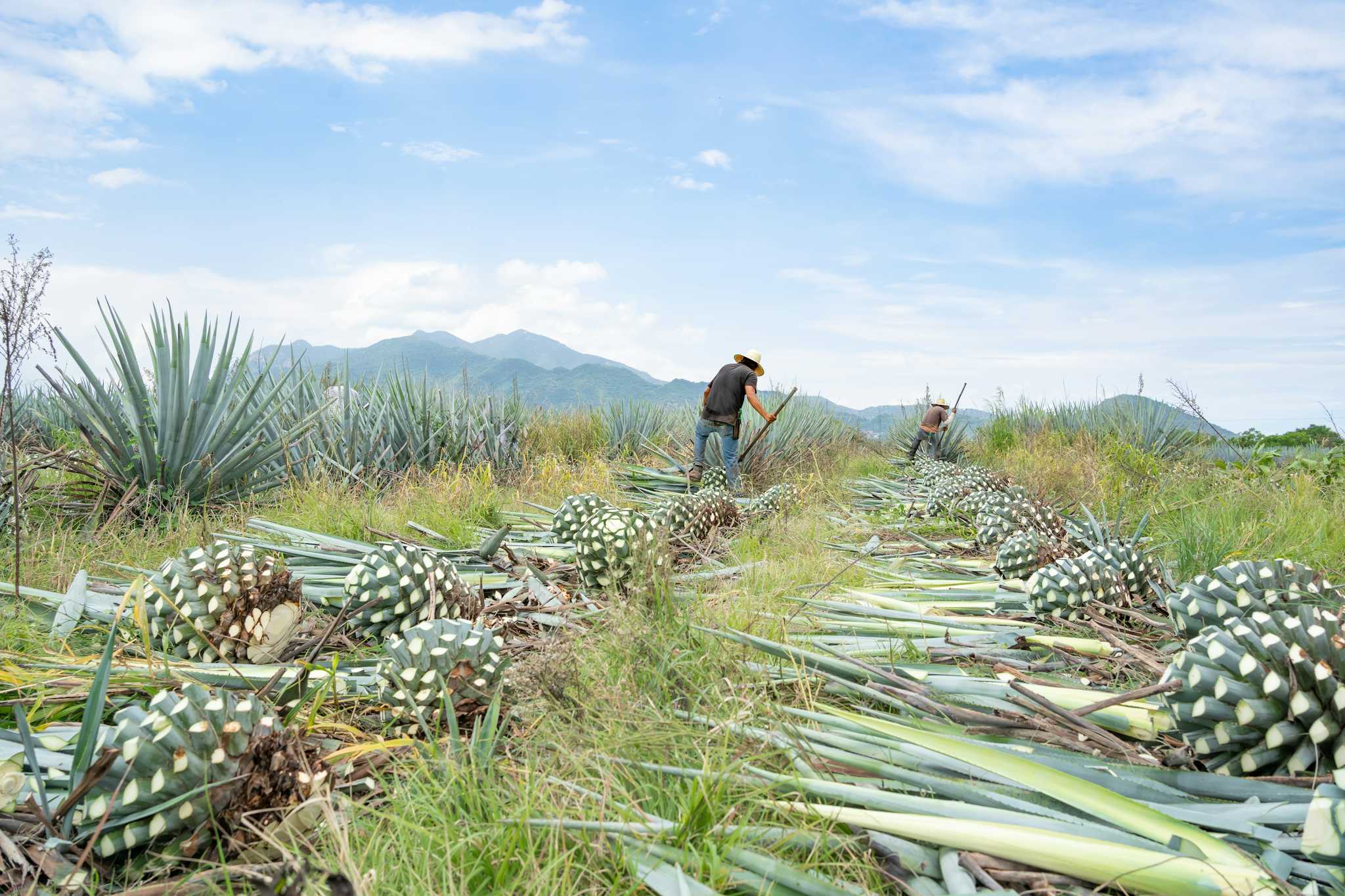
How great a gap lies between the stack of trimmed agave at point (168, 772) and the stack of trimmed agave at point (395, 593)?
983 mm

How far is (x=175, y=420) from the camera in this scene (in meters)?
5.42

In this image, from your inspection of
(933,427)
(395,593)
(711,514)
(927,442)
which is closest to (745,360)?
(711,514)

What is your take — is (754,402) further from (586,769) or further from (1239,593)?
(586,769)

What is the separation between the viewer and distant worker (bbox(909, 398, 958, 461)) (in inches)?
569

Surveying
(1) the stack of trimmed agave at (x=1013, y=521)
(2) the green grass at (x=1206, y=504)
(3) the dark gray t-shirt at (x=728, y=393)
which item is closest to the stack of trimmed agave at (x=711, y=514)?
(1) the stack of trimmed agave at (x=1013, y=521)

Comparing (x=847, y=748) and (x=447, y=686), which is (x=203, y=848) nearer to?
(x=447, y=686)

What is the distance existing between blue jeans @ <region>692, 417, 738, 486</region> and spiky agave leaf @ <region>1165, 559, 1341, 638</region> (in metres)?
7.21

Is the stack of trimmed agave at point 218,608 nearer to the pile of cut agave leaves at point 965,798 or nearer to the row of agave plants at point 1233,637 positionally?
the pile of cut agave leaves at point 965,798

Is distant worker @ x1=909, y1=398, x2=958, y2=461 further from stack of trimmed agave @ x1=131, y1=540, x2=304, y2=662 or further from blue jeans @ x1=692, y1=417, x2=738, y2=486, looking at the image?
stack of trimmed agave @ x1=131, y1=540, x2=304, y2=662

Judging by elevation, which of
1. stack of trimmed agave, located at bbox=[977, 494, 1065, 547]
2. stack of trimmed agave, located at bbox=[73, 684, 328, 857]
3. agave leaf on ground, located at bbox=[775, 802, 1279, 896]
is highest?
stack of trimmed agave, located at bbox=[977, 494, 1065, 547]

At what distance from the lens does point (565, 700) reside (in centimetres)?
208

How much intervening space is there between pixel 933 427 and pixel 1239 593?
1262 centimetres

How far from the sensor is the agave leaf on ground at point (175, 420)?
17.4 feet

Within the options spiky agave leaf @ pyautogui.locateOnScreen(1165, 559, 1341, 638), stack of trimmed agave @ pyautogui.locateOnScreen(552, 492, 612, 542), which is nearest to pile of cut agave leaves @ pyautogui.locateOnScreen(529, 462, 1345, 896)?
spiky agave leaf @ pyautogui.locateOnScreen(1165, 559, 1341, 638)
